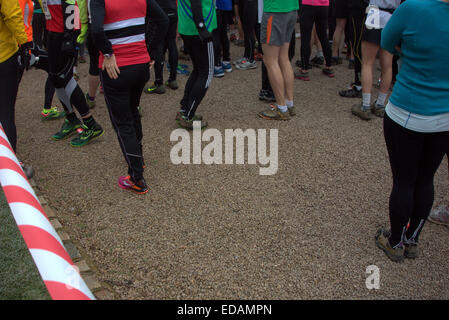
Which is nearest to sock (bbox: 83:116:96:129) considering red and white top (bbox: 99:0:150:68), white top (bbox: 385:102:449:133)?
red and white top (bbox: 99:0:150:68)

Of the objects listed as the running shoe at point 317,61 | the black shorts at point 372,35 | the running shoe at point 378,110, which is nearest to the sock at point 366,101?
the running shoe at point 378,110

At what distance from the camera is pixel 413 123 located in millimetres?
2314

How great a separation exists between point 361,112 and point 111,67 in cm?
361

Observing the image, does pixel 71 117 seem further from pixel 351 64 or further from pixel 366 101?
pixel 351 64

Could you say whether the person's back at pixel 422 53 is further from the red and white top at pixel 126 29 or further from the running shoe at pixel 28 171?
the running shoe at pixel 28 171

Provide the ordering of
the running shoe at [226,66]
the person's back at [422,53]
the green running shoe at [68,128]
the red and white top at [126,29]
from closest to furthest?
the person's back at [422,53]
the red and white top at [126,29]
the green running shoe at [68,128]
the running shoe at [226,66]

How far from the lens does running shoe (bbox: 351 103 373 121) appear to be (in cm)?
512

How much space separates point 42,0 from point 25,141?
1.73m

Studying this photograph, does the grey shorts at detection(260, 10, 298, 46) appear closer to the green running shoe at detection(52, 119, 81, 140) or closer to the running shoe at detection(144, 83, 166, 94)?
the running shoe at detection(144, 83, 166, 94)

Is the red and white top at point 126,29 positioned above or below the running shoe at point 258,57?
above

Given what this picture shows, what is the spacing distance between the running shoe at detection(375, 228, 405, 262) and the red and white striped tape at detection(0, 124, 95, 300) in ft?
7.12

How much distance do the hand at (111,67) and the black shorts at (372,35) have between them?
3300 mm

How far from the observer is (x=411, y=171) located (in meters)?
2.50

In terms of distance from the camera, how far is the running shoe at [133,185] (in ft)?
11.6
